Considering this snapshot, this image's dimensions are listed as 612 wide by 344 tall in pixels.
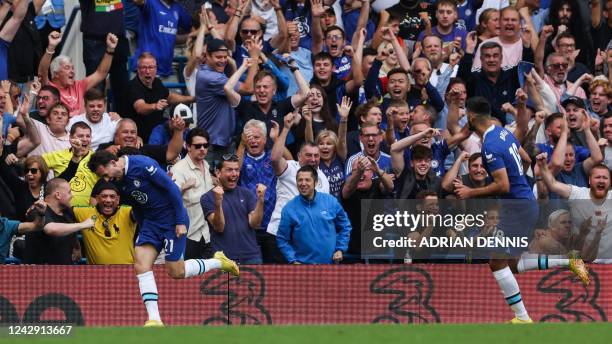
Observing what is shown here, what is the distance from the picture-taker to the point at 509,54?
18422mm

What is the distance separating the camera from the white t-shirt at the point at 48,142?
52.3 feet

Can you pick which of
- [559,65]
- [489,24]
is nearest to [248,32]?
[489,24]

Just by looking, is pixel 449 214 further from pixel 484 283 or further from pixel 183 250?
pixel 183 250

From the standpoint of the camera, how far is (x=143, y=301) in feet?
47.0

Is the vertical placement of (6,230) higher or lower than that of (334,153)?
lower

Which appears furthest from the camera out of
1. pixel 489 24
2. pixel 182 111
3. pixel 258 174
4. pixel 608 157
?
pixel 489 24

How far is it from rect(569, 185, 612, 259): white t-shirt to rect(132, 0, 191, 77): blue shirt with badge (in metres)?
5.59

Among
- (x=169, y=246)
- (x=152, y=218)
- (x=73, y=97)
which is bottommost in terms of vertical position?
(x=169, y=246)

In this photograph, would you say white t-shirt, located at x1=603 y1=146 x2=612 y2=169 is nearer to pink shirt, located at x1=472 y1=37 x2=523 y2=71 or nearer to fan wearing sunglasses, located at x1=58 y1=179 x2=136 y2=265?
pink shirt, located at x1=472 y1=37 x2=523 y2=71

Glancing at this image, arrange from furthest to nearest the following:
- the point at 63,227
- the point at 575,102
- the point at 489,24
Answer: the point at 489,24 < the point at 575,102 < the point at 63,227

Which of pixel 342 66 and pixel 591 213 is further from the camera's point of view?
pixel 342 66

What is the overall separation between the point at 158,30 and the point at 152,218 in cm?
463

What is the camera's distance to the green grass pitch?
11.3 m

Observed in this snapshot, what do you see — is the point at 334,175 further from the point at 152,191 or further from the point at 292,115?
the point at 152,191
